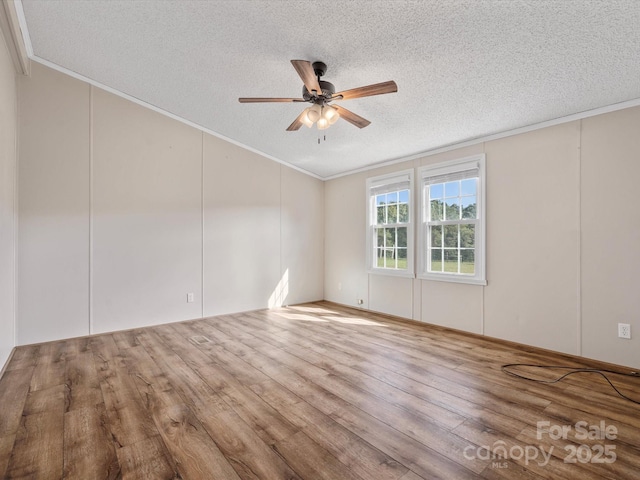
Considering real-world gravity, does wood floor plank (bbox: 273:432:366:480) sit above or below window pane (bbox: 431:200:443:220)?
below

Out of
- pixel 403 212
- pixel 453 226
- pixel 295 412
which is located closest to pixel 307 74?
pixel 295 412

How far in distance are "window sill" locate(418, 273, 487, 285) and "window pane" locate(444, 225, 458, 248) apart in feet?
1.35

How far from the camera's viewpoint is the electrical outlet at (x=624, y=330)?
8.98ft

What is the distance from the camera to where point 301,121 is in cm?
285

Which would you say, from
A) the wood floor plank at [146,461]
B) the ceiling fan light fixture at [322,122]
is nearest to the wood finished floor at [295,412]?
the wood floor plank at [146,461]

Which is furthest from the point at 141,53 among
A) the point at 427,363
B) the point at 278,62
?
the point at 427,363

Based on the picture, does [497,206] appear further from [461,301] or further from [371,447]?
[371,447]

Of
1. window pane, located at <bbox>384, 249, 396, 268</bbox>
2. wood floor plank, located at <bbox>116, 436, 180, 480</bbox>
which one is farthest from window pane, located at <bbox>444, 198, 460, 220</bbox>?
wood floor plank, located at <bbox>116, 436, 180, 480</bbox>

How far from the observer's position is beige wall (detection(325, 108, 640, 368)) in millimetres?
2773

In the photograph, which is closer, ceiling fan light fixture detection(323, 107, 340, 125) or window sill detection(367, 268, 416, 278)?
ceiling fan light fixture detection(323, 107, 340, 125)

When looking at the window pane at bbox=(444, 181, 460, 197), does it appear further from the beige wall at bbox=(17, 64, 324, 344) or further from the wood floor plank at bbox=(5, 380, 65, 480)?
the wood floor plank at bbox=(5, 380, 65, 480)

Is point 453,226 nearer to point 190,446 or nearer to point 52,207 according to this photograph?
point 190,446

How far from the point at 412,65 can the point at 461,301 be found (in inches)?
113

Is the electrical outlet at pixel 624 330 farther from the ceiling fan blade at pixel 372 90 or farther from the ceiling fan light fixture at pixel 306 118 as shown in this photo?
the ceiling fan light fixture at pixel 306 118
